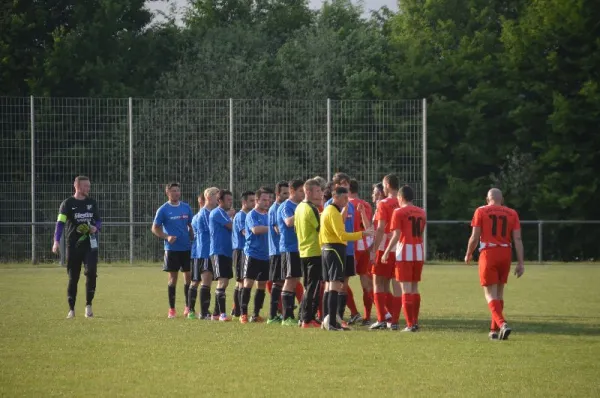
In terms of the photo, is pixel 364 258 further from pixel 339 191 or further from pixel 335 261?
pixel 339 191

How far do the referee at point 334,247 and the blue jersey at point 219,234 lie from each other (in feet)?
6.90

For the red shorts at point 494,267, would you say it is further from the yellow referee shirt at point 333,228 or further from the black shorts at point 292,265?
the black shorts at point 292,265

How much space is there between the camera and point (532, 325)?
15.2 metres

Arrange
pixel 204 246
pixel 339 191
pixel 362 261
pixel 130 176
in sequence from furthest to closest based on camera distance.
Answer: pixel 130 176, pixel 204 246, pixel 362 261, pixel 339 191

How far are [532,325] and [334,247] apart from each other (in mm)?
3154

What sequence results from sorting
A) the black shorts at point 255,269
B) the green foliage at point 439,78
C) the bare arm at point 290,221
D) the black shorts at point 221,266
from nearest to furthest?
the bare arm at point 290,221, the black shorts at point 255,269, the black shorts at point 221,266, the green foliage at point 439,78

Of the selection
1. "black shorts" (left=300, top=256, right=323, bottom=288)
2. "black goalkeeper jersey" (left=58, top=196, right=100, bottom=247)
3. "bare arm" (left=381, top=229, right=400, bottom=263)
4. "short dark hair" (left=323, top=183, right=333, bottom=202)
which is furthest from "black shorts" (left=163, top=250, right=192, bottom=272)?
"bare arm" (left=381, top=229, right=400, bottom=263)

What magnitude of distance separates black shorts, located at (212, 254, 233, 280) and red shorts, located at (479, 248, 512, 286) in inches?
162

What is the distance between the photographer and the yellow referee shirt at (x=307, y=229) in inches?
563

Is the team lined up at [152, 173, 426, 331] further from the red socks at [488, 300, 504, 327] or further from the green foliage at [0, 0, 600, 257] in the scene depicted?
the green foliage at [0, 0, 600, 257]

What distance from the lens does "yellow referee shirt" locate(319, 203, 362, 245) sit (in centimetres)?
1390

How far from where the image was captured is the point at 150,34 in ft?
140

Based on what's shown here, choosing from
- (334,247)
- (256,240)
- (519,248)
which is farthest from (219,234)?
(519,248)

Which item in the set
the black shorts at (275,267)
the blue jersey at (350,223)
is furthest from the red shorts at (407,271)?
the black shorts at (275,267)
